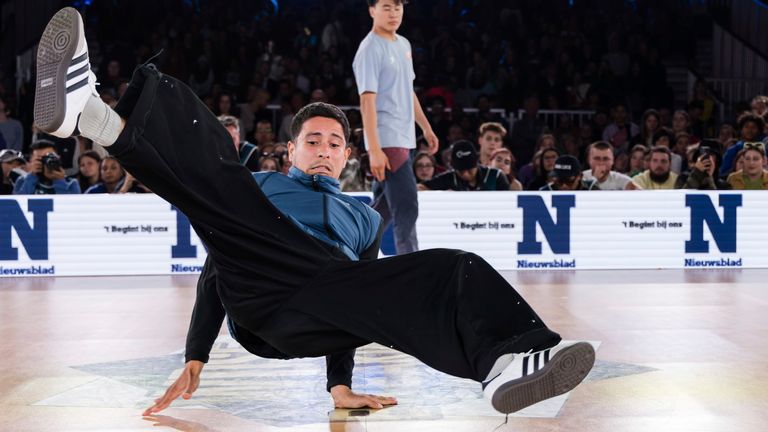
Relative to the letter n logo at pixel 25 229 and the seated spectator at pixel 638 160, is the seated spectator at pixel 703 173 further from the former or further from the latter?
the letter n logo at pixel 25 229

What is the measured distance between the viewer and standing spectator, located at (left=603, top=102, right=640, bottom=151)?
11695 mm

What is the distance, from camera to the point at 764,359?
4.18 metres

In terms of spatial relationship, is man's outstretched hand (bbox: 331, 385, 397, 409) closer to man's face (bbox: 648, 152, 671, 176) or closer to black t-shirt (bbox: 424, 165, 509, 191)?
black t-shirt (bbox: 424, 165, 509, 191)

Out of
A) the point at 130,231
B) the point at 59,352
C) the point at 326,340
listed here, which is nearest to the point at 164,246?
the point at 130,231

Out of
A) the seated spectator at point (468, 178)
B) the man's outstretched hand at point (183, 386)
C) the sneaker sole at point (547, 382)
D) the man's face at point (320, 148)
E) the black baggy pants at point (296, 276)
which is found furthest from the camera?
the seated spectator at point (468, 178)

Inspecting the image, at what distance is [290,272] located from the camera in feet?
9.34

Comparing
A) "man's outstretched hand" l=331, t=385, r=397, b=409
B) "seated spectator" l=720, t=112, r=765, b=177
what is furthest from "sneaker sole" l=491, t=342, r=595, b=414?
"seated spectator" l=720, t=112, r=765, b=177

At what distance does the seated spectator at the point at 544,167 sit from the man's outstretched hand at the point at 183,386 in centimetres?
653

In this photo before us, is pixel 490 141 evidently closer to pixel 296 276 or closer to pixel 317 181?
pixel 317 181

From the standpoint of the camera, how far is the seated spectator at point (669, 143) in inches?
387

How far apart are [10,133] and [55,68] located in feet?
29.0

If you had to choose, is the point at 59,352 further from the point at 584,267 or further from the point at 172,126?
the point at 584,267

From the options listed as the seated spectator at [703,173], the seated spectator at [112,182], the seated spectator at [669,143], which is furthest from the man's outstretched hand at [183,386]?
the seated spectator at [669,143]

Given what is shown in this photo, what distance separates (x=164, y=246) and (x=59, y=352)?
3.15 meters
